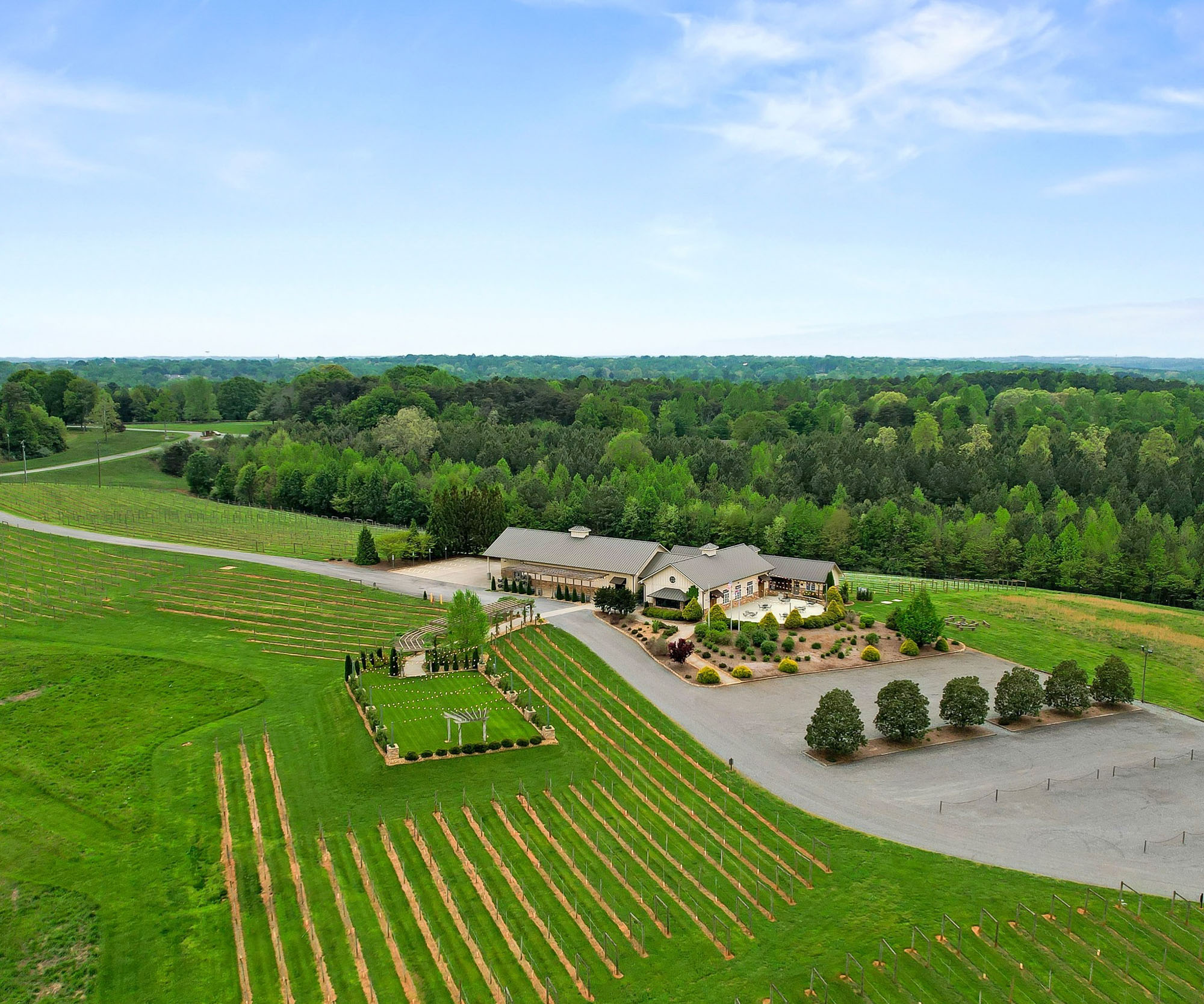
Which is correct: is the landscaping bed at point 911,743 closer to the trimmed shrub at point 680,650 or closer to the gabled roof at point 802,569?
the trimmed shrub at point 680,650

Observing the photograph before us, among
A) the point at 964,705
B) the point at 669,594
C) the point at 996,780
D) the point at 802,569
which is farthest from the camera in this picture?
the point at 802,569

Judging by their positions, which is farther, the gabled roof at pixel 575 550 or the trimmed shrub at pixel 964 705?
the gabled roof at pixel 575 550

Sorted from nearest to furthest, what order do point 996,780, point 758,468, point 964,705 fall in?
point 996,780 < point 964,705 < point 758,468

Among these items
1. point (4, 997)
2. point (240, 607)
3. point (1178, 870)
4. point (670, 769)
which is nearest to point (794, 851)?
point (670, 769)

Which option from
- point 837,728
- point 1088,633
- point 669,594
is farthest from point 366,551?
point 1088,633

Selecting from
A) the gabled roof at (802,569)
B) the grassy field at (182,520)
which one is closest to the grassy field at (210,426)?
the grassy field at (182,520)

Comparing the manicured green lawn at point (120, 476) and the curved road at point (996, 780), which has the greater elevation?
the manicured green lawn at point (120, 476)

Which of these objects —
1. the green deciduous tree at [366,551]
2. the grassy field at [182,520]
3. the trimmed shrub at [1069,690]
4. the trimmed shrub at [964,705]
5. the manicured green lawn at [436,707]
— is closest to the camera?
the manicured green lawn at [436,707]

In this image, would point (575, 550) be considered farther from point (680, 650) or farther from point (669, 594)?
point (680, 650)
